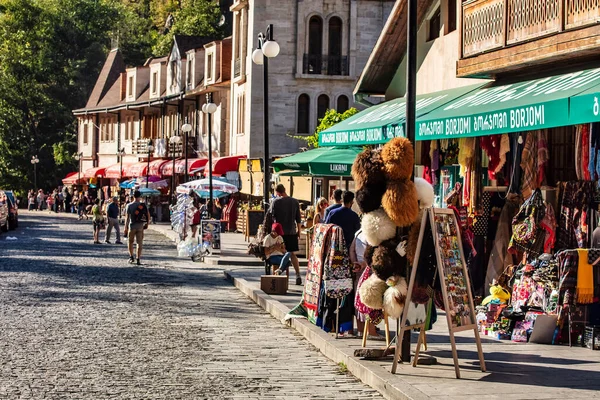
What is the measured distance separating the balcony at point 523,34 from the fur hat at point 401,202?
3.74 meters

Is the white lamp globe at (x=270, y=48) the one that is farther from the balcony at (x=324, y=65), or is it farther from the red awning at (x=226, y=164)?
the red awning at (x=226, y=164)

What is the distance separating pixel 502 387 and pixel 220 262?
63.5 feet

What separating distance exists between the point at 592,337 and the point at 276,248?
9064 mm

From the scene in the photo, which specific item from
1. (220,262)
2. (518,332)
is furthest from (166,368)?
(220,262)

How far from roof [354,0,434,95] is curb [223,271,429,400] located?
6.64 m

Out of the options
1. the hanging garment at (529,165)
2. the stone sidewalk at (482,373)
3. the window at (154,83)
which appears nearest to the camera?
the stone sidewalk at (482,373)

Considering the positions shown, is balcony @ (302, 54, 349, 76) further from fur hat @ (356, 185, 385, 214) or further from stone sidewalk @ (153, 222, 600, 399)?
fur hat @ (356, 185, 385, 214)

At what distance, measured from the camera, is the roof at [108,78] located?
86.9m

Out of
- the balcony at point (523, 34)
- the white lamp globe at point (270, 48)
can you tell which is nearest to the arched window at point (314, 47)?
the white lamp globe at point (270, 48)

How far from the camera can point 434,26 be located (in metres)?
21.8

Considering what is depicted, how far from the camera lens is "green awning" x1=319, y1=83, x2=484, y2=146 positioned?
18.2 metres

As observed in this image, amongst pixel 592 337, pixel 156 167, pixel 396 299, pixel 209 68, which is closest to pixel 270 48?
pixel 592 337

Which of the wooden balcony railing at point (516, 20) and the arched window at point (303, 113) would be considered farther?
the arched window at point (303, 113)

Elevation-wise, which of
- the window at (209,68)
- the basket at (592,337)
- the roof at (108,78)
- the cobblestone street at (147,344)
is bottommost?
the cobblestone street at (147,344)
